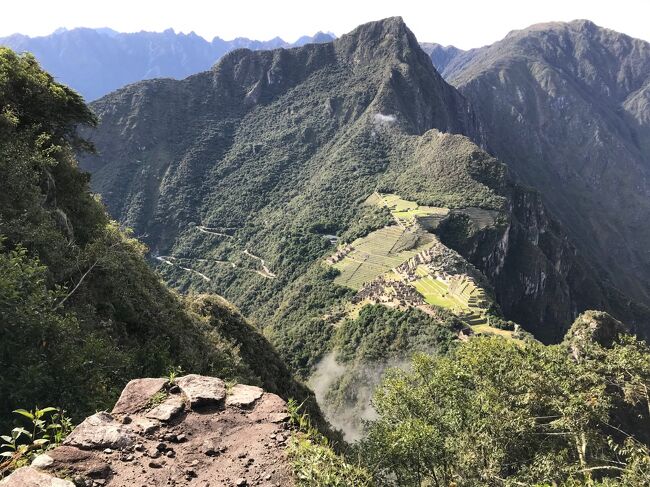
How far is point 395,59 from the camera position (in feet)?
635

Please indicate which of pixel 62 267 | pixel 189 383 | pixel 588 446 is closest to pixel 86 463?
pixel 189 383

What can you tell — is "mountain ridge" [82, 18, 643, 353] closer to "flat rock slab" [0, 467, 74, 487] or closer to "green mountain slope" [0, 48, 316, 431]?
"green mountain slope" [0, 48, 316, 431]

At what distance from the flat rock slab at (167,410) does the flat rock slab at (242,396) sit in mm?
1109

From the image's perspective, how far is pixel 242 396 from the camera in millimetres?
10461

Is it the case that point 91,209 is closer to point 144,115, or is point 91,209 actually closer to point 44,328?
point 44,328

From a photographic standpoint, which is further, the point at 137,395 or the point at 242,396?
the point at 242,396

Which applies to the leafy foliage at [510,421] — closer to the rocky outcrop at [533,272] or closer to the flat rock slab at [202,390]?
the flat rock slab at [202,390]

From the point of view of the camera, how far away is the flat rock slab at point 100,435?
8.06 m

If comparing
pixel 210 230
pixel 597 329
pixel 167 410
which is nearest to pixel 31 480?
pixel 167 410

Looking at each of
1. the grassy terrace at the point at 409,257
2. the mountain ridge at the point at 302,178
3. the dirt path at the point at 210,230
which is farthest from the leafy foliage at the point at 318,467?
the dirt path at the point at 210,230

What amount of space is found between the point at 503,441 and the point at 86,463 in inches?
586

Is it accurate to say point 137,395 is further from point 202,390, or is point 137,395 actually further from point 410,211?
point 410,211

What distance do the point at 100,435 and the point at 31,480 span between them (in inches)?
61.7

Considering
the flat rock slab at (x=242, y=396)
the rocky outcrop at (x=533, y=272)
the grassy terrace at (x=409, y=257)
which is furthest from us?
the rocky outcrop at (x=533, y=272)
